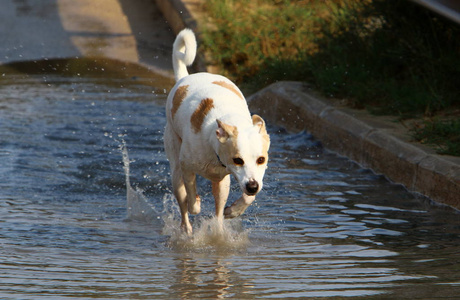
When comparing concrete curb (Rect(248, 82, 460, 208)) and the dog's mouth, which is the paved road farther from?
the dog's mouth

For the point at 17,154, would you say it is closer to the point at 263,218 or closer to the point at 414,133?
the point at 263,218

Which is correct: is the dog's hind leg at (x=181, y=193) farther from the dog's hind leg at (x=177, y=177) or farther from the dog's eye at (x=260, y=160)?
the dog's eye at (x=260, y=160)

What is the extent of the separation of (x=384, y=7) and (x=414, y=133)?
2.40 m

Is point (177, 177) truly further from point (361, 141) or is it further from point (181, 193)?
point (361, 141)

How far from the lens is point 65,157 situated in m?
7.96

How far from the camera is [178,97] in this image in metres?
5.39

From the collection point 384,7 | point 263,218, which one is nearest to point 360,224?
point 263,218

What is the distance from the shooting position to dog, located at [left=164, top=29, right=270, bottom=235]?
448 cm

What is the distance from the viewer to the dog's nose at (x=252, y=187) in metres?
4.39

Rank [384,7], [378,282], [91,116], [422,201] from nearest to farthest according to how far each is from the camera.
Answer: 1. [378,282]
2. [422,201]
3. [384,7]
4. [91,116]

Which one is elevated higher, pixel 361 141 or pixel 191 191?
pixel 191 191

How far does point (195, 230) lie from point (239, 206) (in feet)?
1.69

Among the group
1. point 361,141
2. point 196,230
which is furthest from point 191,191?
point 361,141

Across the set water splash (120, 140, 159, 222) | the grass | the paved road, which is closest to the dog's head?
water splash (120, 140, 159, 222)
